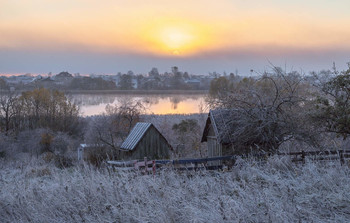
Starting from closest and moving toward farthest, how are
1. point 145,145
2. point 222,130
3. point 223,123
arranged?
point 222,130 → point 223,123 → point 145,145

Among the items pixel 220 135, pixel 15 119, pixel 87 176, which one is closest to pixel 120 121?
pixel 15 119

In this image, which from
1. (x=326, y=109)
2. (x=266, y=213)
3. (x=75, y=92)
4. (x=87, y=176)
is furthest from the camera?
(x=75, y=92)

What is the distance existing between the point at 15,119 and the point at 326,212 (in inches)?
2291

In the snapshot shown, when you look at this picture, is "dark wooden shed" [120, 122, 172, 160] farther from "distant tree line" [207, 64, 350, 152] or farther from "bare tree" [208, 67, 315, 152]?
"bare tree" [208, 67, 315, 152]

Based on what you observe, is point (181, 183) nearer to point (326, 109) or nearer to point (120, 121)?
point (326, 109)

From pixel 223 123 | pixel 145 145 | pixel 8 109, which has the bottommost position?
pixel 145 145

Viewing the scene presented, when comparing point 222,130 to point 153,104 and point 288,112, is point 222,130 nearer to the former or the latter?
point 288,112

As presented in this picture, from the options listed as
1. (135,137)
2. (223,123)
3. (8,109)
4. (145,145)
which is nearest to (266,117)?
(223,123)

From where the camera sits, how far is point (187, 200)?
615cm

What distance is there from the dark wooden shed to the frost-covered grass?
1766 centimetres

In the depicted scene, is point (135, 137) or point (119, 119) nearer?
point (135, 137)

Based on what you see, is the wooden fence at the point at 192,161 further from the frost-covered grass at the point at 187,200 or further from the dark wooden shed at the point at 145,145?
the dark wooden shed at the point at 145,145

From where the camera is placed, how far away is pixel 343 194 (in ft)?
19.1

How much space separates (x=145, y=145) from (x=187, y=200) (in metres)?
19.9
